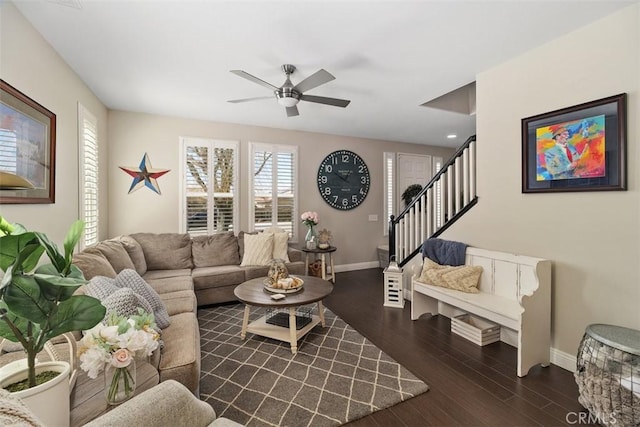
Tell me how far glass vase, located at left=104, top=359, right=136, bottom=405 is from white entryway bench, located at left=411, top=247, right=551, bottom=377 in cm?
251

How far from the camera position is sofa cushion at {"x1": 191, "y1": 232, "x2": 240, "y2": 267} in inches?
152

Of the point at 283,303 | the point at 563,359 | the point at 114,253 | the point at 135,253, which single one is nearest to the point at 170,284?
the point at 114,253

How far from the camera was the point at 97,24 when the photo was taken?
206 centimetres

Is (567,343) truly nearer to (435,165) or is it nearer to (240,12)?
(240,12)

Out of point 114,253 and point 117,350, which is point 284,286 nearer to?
point 117,350

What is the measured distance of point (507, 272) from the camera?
8.45ft

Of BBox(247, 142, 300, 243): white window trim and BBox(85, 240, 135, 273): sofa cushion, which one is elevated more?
BBox(247, 142, 300, 243): white window trim

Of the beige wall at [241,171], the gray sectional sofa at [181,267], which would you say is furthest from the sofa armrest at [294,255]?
the beige wall at [241,171]

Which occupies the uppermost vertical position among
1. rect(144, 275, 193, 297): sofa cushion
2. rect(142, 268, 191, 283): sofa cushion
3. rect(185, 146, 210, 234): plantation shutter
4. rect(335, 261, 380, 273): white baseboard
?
rect(185, 146, 210, 234): plantation shutter

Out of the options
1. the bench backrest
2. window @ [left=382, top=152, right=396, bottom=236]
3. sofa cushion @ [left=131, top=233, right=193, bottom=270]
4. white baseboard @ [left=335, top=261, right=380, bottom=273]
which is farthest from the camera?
window @ [left=382, top=152, right=396, bottom=236]

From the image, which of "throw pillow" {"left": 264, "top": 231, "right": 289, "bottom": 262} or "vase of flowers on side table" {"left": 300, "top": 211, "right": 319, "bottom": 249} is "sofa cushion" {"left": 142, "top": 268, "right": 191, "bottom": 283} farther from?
"vase of flowers on side table" {"left": 300, "top": 211, "right": 319, "bottom": 249}

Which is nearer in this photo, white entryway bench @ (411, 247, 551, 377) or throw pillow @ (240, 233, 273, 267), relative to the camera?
white entryway bench @ (411, 247, 551, 377)

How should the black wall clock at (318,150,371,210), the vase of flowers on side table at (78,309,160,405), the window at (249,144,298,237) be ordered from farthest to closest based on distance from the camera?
1. the black wall clock at (318,150,371,210)
2. the window at (249,144,298,237)
3. the vase of flowers on side table at (78,309,160,405)

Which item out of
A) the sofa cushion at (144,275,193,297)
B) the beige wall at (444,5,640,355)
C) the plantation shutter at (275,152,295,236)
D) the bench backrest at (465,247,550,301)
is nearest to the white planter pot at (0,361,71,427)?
the sofa cushion at (144,275,193,297)
